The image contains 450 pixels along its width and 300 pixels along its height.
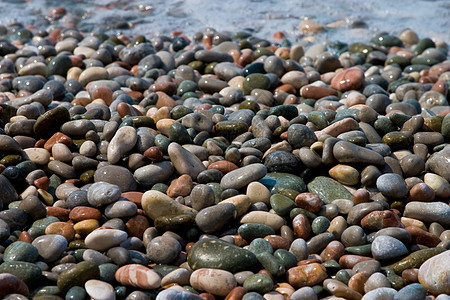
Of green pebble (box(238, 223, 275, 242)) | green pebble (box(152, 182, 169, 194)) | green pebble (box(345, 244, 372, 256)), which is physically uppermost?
green pebble (box(152, 182, 169, 194))

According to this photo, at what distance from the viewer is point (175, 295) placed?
8.05ft

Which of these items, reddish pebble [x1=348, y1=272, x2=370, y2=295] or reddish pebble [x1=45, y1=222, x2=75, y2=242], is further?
reddish pebble [x1=45, y1=222, x2=75, y2=242]

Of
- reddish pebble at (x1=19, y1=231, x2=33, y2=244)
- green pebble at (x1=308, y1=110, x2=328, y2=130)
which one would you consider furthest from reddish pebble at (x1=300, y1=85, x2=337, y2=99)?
reddish pebble at (x1=19, y1=231, x2=33, y2=244)

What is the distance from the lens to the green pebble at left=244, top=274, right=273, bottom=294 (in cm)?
260

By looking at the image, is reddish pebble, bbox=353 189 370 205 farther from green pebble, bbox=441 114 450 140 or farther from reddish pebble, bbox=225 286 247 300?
reddish pebble, bbox=225 286 247 300

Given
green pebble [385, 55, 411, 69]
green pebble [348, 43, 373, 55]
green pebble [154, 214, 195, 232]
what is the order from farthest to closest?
green pebble [348, 43, 373, 55] → green pebble [385, 55, 411, 69] → green pebble [154, 214, 195, 232]

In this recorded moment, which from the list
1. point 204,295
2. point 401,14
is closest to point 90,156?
point 204,295

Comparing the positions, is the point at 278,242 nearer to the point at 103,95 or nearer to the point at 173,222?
the point at 173,222

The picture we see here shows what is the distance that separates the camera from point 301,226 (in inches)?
121

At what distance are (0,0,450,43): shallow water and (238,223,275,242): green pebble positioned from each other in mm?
4724

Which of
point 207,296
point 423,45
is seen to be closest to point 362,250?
point 207,296

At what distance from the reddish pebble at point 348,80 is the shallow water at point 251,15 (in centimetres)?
206

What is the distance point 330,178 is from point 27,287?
79.8 inches

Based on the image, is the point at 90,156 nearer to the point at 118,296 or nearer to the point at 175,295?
the point at 118,296
